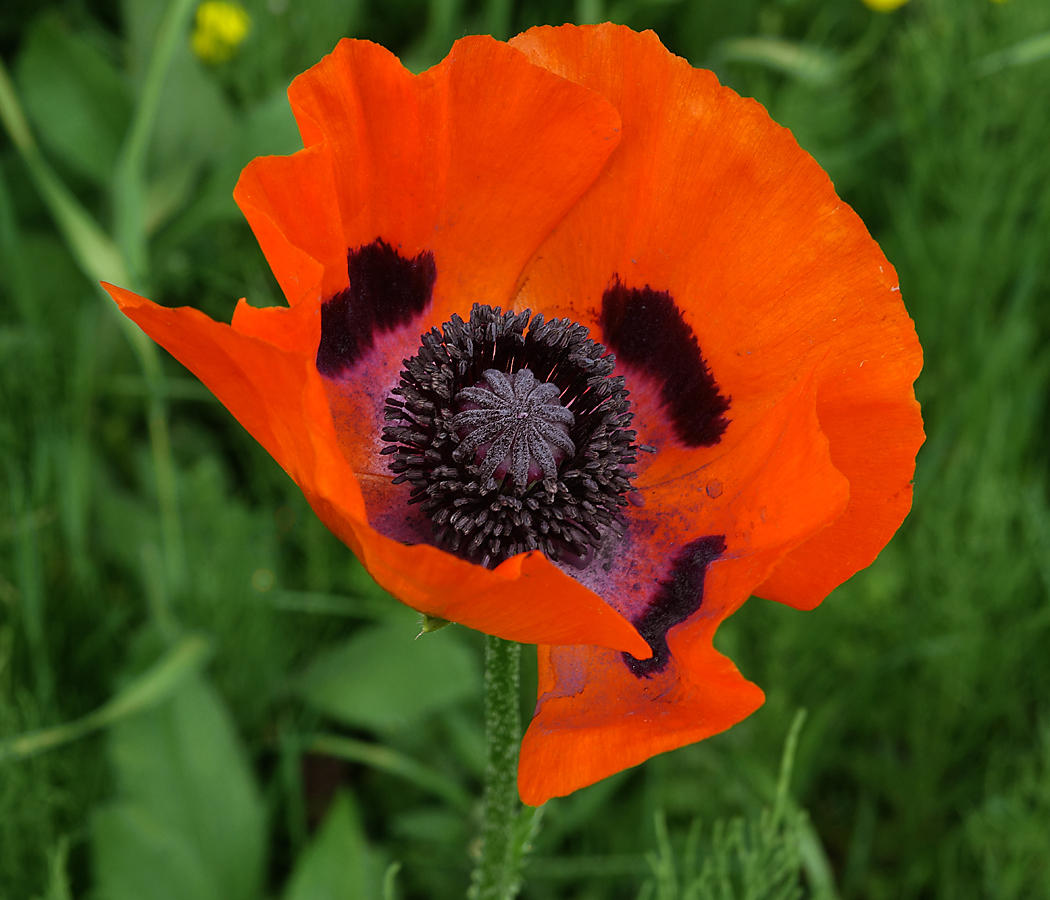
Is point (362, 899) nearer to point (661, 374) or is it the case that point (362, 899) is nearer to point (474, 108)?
point (661, 374)

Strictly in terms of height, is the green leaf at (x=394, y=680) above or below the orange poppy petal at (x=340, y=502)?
above

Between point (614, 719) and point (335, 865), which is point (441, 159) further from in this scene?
point (335, 865)

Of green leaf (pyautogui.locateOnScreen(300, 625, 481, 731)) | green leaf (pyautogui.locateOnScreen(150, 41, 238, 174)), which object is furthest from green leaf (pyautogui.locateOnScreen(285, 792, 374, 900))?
green leaf (pyautogui.locateOnScreen(150, 41, 238, 174))

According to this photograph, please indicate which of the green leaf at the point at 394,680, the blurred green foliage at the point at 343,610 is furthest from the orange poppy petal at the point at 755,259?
the green leaf at the point at 394,680

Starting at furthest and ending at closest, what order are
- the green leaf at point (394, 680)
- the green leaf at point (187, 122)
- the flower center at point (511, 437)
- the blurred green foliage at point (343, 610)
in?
1. the green leaf at point (187, 122)
2. the green leaf at point (394, 680)
3. the blurred green foliage at point (343, 610)
4. the flower center at point (511, 437)

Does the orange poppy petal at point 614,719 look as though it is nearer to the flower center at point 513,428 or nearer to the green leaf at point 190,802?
the flower center at point 513,428

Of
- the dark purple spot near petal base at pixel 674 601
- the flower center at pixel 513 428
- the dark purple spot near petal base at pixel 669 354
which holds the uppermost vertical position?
the dark purple spot near petal base at pixel 669 354

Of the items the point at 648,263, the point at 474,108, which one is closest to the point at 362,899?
the point at 648,263
